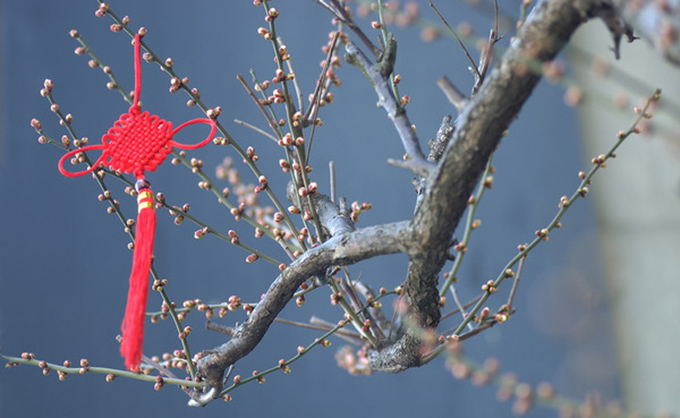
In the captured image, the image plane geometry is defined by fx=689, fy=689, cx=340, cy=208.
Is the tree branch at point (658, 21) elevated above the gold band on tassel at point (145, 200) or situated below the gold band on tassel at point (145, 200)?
below

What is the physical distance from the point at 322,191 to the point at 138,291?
32.6 inches

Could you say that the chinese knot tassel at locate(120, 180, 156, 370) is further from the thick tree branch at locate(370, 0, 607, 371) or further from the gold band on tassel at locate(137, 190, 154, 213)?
the thick tree branch at locate(370, 0, 607, 371)

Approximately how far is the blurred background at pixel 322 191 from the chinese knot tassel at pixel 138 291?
28.8 inches

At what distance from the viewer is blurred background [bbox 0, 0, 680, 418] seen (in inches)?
46.8

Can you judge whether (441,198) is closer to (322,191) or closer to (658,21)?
(658,21)

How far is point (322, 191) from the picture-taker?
1.28 metres

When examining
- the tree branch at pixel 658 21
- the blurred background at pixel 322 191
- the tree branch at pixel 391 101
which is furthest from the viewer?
the blurred background at pixel 322 191

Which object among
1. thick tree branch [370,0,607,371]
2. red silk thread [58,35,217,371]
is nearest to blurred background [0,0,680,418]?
red silk thread [58,35,217,371]

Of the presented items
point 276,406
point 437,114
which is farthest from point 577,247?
point 276,406

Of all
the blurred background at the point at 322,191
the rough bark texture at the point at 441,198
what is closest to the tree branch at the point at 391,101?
the rough bark texture at the point at 441,198

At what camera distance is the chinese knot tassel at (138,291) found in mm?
455

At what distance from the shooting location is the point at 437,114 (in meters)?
1.36

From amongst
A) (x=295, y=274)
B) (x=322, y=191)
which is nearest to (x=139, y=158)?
(x=295, y=274)

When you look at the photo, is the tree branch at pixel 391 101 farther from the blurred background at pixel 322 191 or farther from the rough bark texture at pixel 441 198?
the blurred background at pixel 322 191
